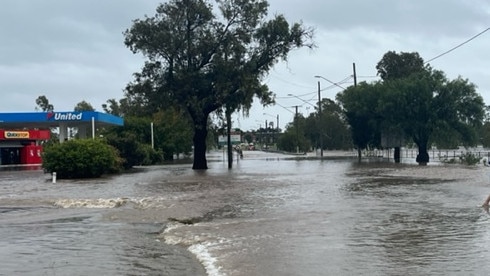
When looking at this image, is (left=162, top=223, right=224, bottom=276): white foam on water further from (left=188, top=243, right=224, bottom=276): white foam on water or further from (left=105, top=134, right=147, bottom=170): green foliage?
(left=105, top=134, right=147, bottom=170): green foliage

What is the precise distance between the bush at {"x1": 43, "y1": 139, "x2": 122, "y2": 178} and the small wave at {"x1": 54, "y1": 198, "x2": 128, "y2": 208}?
15.0 metres

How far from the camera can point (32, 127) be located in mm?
66000

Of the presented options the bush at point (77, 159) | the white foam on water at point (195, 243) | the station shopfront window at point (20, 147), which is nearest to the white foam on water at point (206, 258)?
the white foam on water at point (195, 243)

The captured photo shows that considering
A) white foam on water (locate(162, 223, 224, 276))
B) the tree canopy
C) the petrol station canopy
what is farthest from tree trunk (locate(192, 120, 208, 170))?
white foam on water (locate(162, 223, 224, 276))

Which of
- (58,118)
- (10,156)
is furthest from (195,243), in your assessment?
(10,156)

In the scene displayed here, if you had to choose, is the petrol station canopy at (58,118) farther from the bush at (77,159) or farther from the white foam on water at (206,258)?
the white foam on water at (206,258)

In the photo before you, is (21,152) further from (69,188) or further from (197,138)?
→ (69,188)

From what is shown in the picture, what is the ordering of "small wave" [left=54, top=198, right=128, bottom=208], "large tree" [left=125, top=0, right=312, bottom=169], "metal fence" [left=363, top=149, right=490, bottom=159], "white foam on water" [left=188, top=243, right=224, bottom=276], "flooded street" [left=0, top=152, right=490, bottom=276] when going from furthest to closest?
"metal fence" [left=363, top=149, right=490, bottom=159] → "large tree" [left=125, top=0, right=312, bottom=169] → "small wave" [left=54, top=198, right=128, bottom=208] → "flooded street" [left=0, top=152, right=490, bottom=276] → "white foam on water" [left=188, top=243, right=224, bottom=276]

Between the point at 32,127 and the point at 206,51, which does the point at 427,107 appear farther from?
the point at 32,127

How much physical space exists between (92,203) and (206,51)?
2435 cm

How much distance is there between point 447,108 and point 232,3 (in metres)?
22.4

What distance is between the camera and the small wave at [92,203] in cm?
1998

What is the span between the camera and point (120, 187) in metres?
27.0

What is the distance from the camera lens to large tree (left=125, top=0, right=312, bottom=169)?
140 feet
